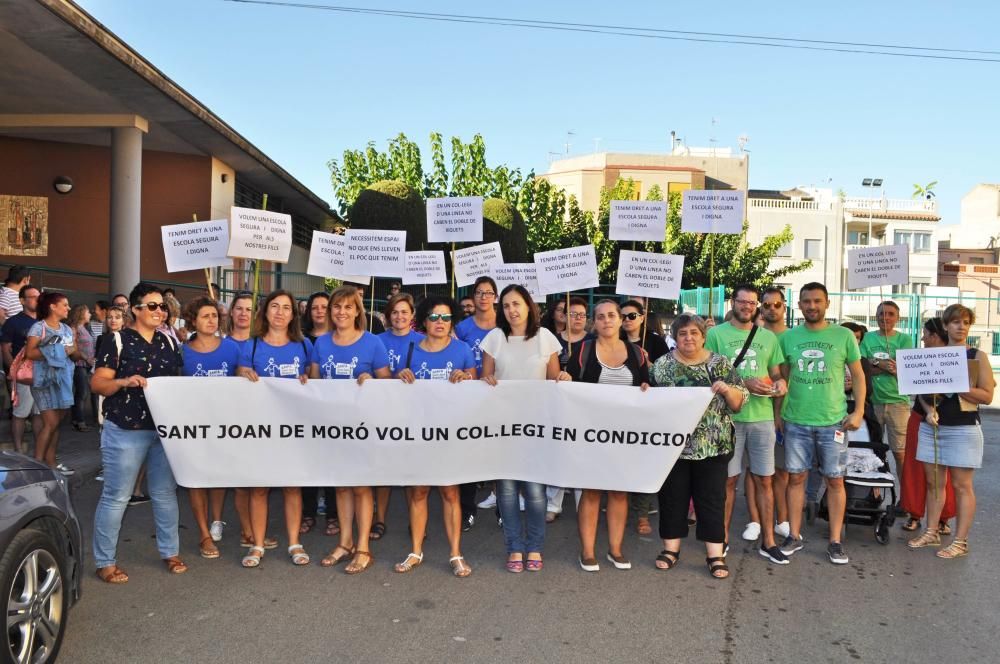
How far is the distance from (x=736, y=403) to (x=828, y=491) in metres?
1.28

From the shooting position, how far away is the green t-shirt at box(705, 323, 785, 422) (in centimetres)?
604

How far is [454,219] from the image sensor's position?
8695 millimetres

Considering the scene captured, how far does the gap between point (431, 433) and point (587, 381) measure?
1.13 m

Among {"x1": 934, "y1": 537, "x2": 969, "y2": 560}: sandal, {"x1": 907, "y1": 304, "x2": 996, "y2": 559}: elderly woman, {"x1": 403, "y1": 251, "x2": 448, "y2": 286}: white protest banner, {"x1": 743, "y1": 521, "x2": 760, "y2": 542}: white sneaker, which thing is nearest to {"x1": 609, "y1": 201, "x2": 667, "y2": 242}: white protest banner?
{"x1": 403, "y1": 251, "x2": 448, "y2": 286}: white protest banner

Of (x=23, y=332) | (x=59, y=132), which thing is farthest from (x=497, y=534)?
(x=59, y=132)

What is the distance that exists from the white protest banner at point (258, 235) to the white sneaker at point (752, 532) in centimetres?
434

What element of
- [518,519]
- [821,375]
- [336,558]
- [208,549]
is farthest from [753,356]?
[208,549]

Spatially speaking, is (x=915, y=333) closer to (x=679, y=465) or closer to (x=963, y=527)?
(x=963, y=527)

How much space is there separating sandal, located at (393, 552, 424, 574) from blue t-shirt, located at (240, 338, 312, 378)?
145cm

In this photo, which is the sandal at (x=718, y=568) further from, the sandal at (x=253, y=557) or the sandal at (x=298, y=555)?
the sandal at (x=253, y=557)

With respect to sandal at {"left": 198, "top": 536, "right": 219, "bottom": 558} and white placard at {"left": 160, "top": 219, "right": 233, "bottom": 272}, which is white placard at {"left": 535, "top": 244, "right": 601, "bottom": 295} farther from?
sandal at {"left": 198, "top": 536, "right": 219, "bottom": 558}

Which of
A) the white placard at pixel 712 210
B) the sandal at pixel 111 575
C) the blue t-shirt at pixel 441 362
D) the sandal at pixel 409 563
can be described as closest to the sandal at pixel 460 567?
the sandal at pixel 409 563

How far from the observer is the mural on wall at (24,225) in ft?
51.5

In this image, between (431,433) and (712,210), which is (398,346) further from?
(712,210)
